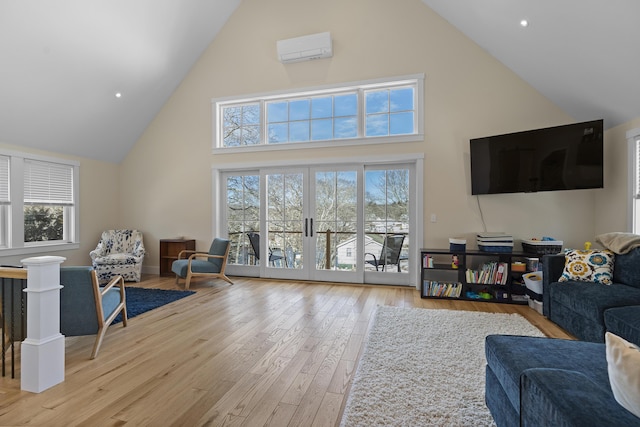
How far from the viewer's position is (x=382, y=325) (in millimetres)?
3266

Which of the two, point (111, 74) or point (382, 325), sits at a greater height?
point (111, 74)

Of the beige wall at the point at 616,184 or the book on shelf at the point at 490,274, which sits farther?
the book on shelf at the point at 490,274

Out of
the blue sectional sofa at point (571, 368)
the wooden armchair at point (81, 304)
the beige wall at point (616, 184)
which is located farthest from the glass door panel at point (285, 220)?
the beige wall at point (616, 184)

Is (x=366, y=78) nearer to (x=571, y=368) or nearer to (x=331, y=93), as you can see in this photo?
(x=331, y=93)

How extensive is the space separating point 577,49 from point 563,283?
249 centimetres

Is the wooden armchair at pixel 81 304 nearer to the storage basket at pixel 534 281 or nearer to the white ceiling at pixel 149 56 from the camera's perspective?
the white ceiling at pixel 149 56

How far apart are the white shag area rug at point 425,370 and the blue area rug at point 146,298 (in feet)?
9.00

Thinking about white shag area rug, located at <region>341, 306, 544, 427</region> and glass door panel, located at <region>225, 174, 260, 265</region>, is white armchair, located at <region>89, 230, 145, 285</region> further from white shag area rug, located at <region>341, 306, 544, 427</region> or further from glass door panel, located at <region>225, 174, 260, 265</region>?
white shag area rug, located at <region>341, 306, 544, 427</region>

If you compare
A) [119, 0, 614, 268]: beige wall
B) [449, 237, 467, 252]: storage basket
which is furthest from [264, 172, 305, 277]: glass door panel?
[449, 237, 467, 252]: storage basket

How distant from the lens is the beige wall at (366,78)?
452 cm

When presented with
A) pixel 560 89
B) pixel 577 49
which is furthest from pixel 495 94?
pixel 577 49

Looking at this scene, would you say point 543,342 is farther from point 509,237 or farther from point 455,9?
point 455,9

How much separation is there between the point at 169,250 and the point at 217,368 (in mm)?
4030

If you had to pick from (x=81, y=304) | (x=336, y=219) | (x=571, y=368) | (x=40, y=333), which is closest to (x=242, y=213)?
(x=336, y=219)
